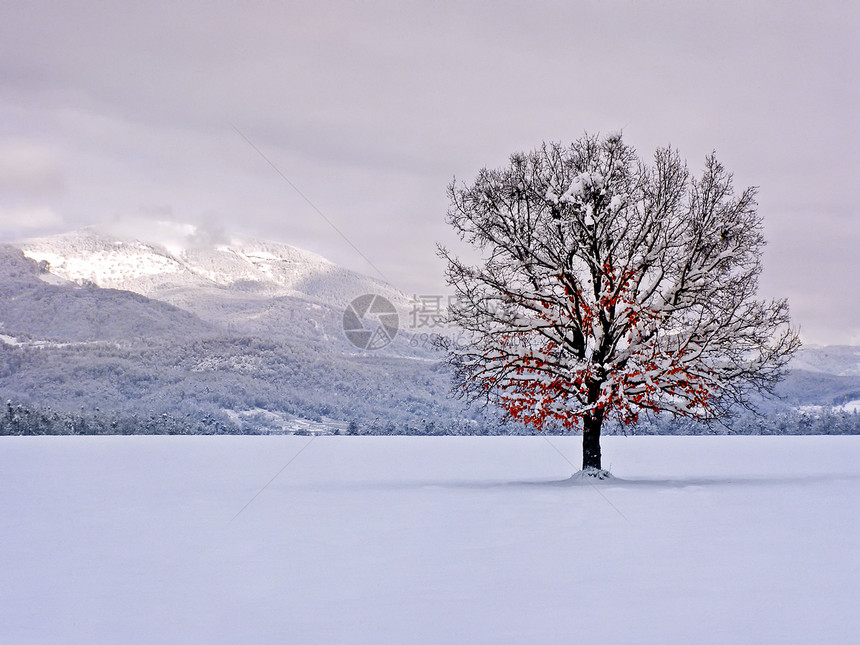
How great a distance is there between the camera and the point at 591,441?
88.9ft

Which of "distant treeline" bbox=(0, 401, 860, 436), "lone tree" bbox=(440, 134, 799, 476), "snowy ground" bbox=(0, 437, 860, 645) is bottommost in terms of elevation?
"distant treeline" bbox=(0, 401, 860, 436)

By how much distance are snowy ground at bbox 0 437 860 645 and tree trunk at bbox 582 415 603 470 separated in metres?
2.15

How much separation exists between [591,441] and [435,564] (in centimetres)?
1570

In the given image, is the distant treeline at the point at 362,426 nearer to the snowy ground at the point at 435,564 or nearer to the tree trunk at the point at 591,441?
the tree trunk at the point at 591,441

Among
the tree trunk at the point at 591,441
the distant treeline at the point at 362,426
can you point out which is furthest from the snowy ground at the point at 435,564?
the distant treeline at the point at 362,426

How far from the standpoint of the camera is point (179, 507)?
20.7 m

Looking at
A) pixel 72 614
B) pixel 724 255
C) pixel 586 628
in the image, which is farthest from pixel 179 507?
pixel 724 255

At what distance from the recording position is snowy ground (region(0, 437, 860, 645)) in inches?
348

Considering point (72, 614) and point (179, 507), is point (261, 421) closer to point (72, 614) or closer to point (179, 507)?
point (179, 507)

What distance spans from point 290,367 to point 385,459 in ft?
406

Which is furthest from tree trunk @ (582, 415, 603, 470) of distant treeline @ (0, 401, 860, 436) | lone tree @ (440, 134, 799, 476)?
distant treeline @ (0, 401, 860, 436)

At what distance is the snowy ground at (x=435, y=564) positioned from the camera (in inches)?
348

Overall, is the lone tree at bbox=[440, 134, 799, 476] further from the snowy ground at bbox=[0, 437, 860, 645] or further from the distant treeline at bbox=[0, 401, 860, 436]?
the distant treeline at bbox=[0, 401, 860, 436]

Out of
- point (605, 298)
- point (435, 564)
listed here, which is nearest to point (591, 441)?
point (605, 298)
